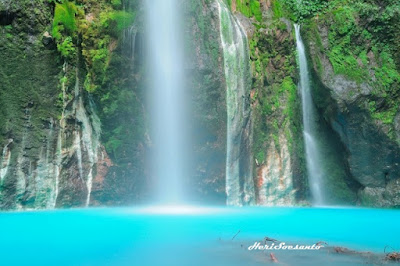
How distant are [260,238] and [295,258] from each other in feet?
4.37

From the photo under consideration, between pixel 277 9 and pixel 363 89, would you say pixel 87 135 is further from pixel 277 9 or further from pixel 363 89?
pixel 363 89

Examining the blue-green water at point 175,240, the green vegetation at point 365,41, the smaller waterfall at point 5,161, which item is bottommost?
the blue-green water at point 175,240

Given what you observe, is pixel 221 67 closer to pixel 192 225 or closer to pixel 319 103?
pixel 319 103

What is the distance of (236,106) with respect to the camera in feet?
44.0

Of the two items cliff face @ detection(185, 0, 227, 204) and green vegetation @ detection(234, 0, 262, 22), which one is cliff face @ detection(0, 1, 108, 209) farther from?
green vegetation @ detection(234, 0, 262, 22)

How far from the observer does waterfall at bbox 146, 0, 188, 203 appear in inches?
→ 514

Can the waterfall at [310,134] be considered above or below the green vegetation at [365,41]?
below

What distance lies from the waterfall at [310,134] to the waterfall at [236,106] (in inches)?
99.9

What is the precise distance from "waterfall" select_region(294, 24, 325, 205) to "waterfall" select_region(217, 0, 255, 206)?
8.33 feet

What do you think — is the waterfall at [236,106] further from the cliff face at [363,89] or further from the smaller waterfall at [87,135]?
the smaller waterfall at [87,135]

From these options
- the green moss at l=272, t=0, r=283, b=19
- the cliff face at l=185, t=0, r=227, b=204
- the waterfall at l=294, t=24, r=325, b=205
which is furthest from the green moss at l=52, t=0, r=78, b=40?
the waterfall at l=294, t=24, r=325, b=205

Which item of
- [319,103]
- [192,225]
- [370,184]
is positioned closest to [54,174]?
[192,225]

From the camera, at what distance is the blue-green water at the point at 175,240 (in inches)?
173

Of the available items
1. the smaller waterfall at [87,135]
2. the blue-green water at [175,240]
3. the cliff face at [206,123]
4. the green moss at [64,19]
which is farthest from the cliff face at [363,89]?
the green moss at [64,19]
